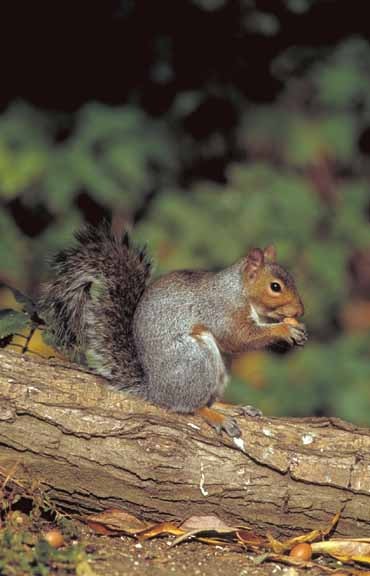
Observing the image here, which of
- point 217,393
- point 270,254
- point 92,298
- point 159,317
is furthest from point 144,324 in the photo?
point 270,254

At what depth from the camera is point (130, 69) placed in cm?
502

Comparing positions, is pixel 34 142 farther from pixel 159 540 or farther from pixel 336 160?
pixel 159 540

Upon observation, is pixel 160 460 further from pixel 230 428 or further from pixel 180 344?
pixel 180 344

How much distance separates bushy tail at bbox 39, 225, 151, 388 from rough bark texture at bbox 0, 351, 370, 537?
174 mm

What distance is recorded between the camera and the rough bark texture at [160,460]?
7.88 feet

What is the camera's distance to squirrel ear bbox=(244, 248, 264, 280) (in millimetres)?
2934

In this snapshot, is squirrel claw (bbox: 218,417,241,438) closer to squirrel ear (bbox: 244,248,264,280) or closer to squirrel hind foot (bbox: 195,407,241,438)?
squirrel hind foot (bbox: 195,407,241,438)

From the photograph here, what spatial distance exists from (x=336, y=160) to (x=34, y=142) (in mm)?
1706

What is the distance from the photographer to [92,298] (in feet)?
9.12

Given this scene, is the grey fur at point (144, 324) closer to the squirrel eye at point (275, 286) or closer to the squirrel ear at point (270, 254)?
the squirrel eye at point (275, 286)

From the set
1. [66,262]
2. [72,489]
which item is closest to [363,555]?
[72,489]

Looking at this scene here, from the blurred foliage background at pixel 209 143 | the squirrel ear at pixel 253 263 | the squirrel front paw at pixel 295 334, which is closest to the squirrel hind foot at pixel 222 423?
the squirrel front paw at pixel 295 334

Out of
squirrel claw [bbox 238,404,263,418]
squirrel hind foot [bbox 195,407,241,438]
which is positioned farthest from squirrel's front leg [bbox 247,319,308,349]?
squirrel hind foot [bbox 195,407,241,438]

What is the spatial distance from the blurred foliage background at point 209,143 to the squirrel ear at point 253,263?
5.09 feet
